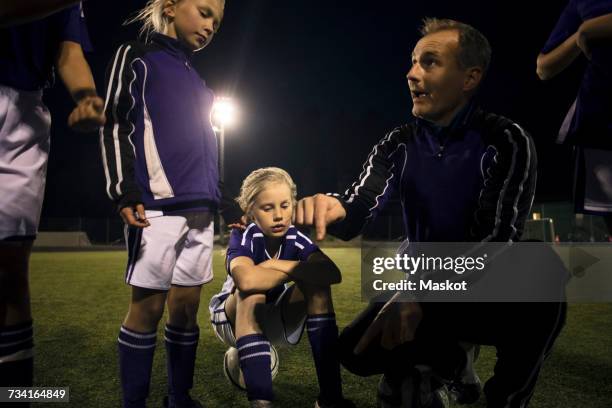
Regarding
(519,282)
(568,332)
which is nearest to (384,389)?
(519,282)

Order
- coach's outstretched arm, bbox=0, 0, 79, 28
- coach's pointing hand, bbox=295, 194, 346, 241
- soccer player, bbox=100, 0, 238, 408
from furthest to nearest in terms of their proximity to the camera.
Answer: soccer player, bbox=100, 0, 238, 408, coach's pointing hand, bbox=295, 194, 346, 241, coach's outstretched arm, bbox=0, 0, 79, 28

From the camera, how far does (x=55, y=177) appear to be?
121ft

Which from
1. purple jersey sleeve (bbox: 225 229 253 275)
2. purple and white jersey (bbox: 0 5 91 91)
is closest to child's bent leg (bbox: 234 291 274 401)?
purple jersey sleeve (bbox: 225 229 253 275)

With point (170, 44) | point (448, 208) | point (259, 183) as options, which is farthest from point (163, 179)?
point (448, 208)

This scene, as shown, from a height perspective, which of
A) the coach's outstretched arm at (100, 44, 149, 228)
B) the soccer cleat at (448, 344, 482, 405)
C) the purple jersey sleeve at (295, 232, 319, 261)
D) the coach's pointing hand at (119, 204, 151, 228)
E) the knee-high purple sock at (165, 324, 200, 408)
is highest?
the coach's outstretched arm at (100, 44, 149, 228)

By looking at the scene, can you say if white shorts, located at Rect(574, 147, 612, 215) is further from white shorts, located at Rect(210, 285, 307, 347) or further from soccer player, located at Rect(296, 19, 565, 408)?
white shorts, located at Rect(210, 285, 307, 347)

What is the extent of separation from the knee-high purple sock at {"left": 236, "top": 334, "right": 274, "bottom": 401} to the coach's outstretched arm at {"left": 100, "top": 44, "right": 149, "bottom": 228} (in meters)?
0.63

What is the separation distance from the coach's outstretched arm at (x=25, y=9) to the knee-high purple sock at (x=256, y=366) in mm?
1288

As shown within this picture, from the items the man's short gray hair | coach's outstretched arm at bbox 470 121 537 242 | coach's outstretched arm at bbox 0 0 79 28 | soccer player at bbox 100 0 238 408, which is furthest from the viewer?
soccer player at bbox 100 0 238 408

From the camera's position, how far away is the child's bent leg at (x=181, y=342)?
217cm

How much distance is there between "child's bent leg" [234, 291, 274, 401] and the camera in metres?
1.84

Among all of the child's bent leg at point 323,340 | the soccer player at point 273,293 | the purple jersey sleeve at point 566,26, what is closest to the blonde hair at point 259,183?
the soccer player at point 273,293

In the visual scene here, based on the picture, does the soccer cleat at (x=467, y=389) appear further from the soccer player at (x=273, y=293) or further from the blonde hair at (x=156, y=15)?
the blonde hair at (x=156, y=15)

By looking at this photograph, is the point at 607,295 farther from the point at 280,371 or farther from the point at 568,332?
the point at 280,371
